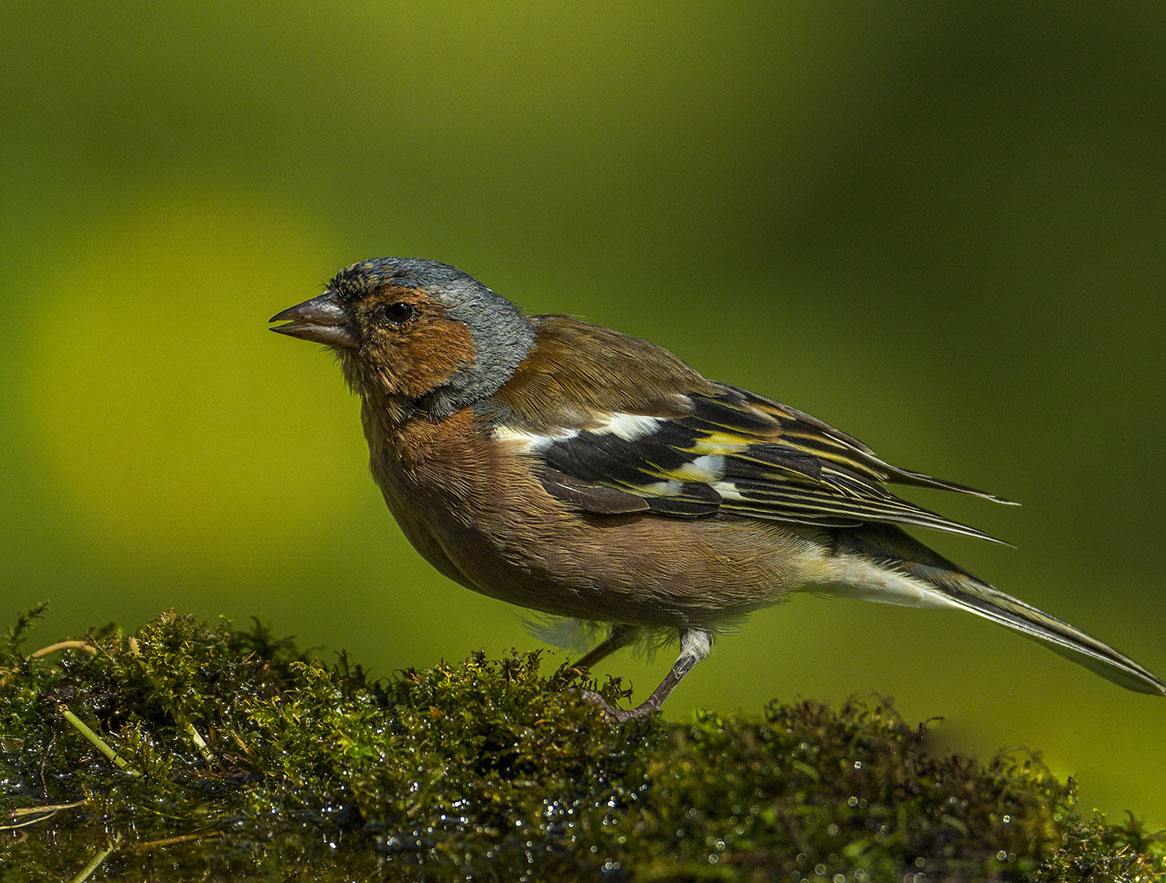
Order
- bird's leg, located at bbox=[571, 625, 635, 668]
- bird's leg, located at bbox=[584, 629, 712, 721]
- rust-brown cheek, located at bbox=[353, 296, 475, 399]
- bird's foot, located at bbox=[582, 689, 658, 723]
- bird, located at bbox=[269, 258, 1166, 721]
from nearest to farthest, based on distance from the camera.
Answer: bird's foot, located at bbox=[582, 689, 658, 723], bird's leg, located at bbox=[584, 629, 712, 721], bird, located at bbox=[269, 258, 1166, 721], rust-brown cheek, located at bbox=[353, 296, 475, 399], bird's leg, located at bbox=[571, 625, 635, 668]

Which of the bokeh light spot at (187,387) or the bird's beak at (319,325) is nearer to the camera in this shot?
the bird's beak at (319,325)

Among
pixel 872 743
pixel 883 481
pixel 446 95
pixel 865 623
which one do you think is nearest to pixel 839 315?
pixel 865 623

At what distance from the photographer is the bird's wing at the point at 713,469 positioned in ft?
11.2

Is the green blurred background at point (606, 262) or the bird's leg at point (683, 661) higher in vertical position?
the green blurred background at point (606, 262)

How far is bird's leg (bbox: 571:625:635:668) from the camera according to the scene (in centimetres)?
382

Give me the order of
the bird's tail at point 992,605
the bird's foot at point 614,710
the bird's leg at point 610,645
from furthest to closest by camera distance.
Result: 1. the bird's leg at point 610,645
2. the bird's tail at point 992,605
3. the bird's foot at point 614,710

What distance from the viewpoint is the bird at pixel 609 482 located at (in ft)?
10.9

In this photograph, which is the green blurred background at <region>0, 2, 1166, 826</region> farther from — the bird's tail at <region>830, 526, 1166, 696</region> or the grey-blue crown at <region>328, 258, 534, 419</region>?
the grey-blue crown at <region>328, 258, 534, 419</region>

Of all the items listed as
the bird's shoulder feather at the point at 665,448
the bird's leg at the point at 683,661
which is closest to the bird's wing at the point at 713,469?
the bird's shoulder feather at the point at 665,448

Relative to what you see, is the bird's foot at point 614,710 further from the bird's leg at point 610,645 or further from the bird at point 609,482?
the bird's leg at point 610,645

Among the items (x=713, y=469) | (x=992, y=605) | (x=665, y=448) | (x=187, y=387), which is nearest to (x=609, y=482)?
(x=665, y=448)

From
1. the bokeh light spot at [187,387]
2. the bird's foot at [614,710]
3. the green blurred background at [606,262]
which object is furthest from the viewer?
the bokeh light spot at [187,387]

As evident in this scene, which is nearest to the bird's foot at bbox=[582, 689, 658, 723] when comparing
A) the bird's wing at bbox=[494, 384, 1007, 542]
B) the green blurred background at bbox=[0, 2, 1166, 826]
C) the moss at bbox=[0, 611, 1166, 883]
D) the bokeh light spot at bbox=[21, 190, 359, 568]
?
the moss at bbox=[0, 611, 1166, 883]

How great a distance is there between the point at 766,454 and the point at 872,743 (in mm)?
1678
